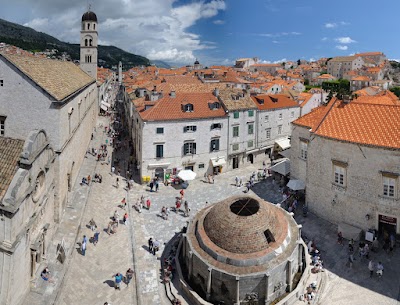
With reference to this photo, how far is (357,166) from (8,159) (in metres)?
25.2

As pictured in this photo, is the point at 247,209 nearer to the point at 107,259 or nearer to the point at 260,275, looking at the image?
the point at 260,275

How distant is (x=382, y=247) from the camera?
25.5 m

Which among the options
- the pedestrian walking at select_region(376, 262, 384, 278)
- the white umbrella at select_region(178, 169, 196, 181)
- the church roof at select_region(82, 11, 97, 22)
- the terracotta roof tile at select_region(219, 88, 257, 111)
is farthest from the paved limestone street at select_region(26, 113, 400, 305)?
the church roof at select_region(82, 11, 97, 22)

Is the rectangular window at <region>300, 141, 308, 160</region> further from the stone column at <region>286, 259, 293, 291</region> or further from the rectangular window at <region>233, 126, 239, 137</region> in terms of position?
the stone column at <region>286, 259, 293, 291</region>

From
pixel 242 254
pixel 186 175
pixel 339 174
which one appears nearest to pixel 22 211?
pixel 242 254

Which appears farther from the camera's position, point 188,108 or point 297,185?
point 188,108

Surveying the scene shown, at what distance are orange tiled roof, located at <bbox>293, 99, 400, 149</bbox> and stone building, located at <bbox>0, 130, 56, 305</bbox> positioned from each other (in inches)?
887

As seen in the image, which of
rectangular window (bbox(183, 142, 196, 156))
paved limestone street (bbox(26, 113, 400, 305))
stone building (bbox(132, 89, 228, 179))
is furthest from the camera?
rectangular window (bbox(183, 142, 196, 156))

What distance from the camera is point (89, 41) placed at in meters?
70.4

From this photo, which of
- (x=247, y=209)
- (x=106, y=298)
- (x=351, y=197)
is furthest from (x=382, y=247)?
(x=106, y=298)

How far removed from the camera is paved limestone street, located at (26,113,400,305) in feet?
68.2

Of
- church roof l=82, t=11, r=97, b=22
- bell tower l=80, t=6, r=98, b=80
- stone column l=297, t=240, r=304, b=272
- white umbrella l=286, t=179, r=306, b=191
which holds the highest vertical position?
church roof l=82, t=11, r=97, b=22

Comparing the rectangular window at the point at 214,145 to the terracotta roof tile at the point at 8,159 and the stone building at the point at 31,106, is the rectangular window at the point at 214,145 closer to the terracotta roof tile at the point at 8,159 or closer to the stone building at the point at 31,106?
the stone building at the point at 31,106

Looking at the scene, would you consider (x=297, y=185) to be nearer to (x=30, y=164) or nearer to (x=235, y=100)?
(x=235, y=100)
